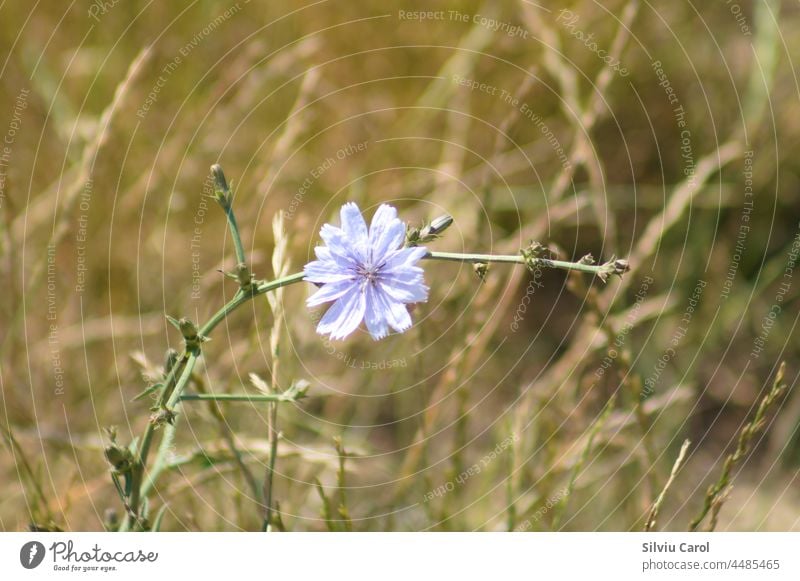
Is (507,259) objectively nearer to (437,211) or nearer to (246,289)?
(246,289)

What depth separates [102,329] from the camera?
9.77 feet

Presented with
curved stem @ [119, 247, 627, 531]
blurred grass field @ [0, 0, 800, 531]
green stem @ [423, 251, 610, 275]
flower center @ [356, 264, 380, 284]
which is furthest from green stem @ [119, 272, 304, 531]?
blurred grass field @ [0, 0, 800, 531]

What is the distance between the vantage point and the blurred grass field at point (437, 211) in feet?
9.41

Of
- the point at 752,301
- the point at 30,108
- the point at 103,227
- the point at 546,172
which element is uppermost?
the point at 30,108

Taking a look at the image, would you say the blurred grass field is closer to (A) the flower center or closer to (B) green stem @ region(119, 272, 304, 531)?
(B) green stem @ region(119, 272, 304, 531)

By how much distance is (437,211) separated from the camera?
10.3 ft

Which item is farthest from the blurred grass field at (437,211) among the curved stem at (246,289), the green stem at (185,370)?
the curved stem at (246,289)

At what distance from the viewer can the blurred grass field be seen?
2869 millimetres

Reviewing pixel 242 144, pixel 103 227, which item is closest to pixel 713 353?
pixel 242 144

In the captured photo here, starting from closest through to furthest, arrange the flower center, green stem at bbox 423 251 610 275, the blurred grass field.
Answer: green stem at bbox 423 251 610 275, the flower center, the blurred grass field

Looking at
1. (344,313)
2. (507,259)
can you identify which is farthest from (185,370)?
(507,259)

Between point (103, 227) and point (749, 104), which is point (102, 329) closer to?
point (103, 227)

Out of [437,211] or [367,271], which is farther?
[437,211]
